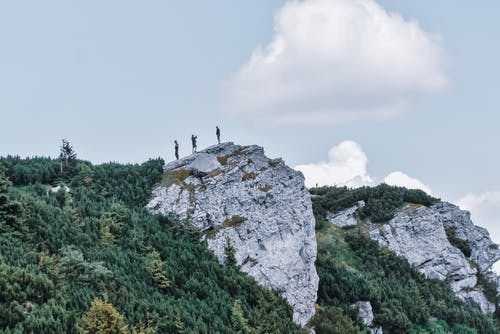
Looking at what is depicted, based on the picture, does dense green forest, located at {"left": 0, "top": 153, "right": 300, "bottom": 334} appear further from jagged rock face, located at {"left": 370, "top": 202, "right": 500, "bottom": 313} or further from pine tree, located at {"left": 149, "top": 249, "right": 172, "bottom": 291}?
jagged rock face, located at {"left": 370, "top": 202, "right": 500, "bottom": 313}

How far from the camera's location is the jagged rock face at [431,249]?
46.8 meters

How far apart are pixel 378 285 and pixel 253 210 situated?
10680mm

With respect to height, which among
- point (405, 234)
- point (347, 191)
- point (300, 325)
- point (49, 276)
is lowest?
point (300, 325)

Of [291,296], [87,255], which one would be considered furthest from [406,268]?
[87,255]

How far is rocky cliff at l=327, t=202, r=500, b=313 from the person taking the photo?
1849 inches

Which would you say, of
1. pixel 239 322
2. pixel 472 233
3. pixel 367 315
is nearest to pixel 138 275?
pixel 239 322

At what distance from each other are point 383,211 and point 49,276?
111ft

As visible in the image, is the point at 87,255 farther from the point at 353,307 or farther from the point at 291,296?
the point at 353,307

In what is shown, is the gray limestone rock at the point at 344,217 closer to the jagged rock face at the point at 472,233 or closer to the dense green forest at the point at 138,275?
the dense green forest at the point at 138,275

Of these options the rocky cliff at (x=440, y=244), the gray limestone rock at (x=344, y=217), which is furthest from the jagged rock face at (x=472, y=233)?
the gray limestone rock at (x=344, y=217)

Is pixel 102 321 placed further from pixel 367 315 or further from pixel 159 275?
pixel 367 315

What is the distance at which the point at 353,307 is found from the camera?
35.4 m

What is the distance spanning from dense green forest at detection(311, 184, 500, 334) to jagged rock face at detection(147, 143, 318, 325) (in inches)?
89.9

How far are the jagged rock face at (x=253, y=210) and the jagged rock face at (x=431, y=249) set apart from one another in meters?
12.6
